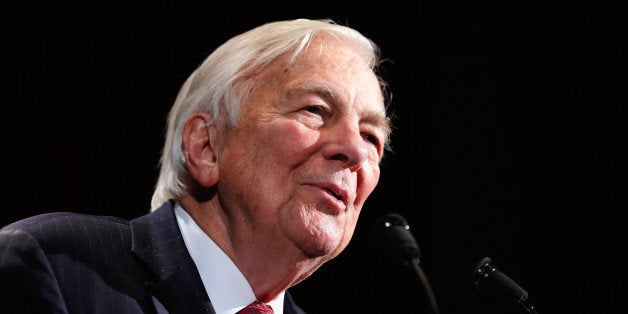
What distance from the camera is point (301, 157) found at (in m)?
2.20

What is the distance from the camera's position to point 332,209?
220 centimetres

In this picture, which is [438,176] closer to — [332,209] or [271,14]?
[271,14]

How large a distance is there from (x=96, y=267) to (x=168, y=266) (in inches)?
8.8

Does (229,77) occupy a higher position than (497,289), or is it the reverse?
(229,77)

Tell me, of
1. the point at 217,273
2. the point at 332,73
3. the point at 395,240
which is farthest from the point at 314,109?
the point at 217,273

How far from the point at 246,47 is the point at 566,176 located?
1992 millimetres

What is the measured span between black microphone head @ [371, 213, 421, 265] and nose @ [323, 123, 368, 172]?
226 mm

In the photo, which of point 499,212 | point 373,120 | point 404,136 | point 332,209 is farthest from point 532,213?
point 332,209

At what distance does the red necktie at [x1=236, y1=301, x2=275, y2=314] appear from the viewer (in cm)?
217

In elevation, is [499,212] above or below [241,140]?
below

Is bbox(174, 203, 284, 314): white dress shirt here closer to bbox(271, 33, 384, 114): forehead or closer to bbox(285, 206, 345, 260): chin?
bbox(285, 206, 345, 260): chin

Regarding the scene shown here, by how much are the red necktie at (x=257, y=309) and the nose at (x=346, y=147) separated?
532mm

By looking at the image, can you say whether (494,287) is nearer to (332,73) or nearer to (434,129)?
(332,73)

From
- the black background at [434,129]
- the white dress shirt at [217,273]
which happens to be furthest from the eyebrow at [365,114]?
the black background at [434,129]
